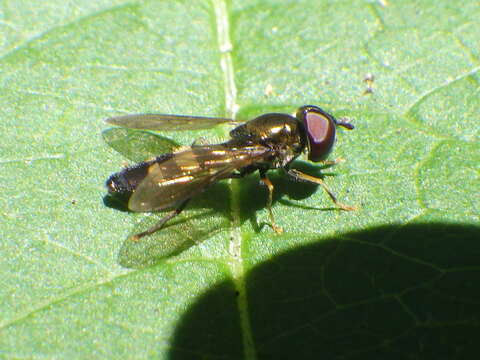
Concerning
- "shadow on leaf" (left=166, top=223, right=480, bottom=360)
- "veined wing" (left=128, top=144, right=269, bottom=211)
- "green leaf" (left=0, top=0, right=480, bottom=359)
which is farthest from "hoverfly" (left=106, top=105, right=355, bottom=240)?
"shadow on leaf" (left=166, top=223, right=480, bottom=360)

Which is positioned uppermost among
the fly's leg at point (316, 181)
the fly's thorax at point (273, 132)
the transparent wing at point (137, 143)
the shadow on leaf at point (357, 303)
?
the fly's thorax at point (273, 132)

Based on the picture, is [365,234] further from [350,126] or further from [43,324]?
[43,324]

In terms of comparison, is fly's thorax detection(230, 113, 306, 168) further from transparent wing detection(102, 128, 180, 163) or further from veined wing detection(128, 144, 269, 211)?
transparent wing detection(102, 128, 180, 163)

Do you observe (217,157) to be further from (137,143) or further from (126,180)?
(137,143)

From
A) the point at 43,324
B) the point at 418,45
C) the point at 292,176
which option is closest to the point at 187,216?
the point at 292,176

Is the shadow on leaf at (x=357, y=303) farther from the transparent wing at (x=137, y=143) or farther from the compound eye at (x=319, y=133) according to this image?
the transparent wing at (x=137, y=143)


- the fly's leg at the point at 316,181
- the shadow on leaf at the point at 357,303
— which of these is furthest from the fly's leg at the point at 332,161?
the shadow on leaf at the point at 357,303

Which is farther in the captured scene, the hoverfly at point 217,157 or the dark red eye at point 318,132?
the dark red eye at point 318,132
